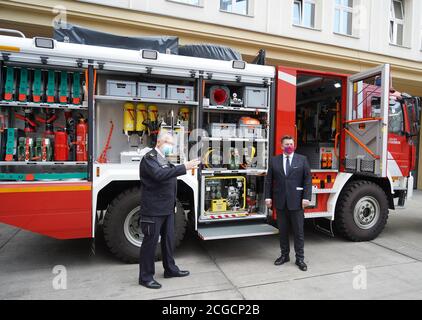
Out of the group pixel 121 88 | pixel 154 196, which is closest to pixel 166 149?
pixel 154 196

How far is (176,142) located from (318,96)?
3.42 metres

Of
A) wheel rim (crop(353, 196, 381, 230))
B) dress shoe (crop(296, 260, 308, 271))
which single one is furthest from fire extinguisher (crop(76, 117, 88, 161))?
wheel rim (crop(353, 196, 381, 230))

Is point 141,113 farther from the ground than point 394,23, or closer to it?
closer to it

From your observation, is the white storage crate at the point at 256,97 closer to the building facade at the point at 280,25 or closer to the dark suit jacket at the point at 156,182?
the dark suit jacket at the point at 156,182

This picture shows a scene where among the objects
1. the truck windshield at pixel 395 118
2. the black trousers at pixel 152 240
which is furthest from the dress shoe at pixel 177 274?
the truck windshield at pixel 395 118

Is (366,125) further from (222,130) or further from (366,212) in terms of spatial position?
(222,130)

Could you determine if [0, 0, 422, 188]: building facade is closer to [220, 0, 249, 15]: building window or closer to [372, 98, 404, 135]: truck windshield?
[220, 0, 249, 15]: building window

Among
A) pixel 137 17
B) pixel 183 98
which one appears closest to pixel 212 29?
pixel 137 17

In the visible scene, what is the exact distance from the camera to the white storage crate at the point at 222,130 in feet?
16.1

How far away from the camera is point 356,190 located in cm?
541

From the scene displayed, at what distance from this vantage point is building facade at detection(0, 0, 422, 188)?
25.4 ft

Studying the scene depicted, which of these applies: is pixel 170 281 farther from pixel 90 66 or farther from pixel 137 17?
pixel 137 17

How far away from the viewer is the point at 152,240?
3.67 metres

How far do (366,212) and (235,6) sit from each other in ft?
24.3
